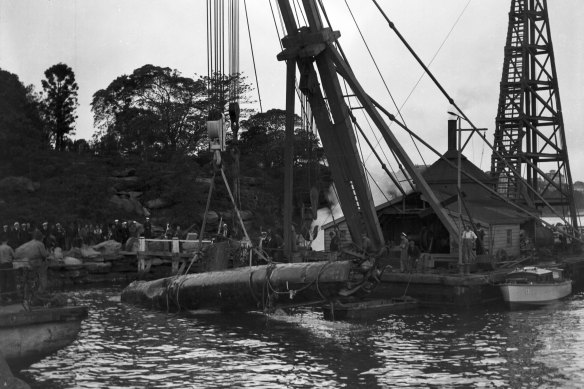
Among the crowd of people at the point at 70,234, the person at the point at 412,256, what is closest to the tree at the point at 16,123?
the crowd of people at the point at 70,234

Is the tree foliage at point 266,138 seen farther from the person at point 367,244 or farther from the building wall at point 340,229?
the person at point 367,244

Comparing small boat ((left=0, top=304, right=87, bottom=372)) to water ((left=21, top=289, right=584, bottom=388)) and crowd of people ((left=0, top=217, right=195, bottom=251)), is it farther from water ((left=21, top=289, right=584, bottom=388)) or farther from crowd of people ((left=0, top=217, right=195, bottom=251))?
crowd of people ((left=0, top=217, right=195, bottom=251))

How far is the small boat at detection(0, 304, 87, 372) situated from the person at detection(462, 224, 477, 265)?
56.4ft

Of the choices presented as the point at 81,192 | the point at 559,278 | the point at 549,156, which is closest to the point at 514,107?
the point at 549,156

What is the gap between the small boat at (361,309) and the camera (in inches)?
1041

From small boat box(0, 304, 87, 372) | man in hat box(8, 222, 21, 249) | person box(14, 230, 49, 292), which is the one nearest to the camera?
small boat box(0, 304, 87, 372)

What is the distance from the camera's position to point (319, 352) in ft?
69.6

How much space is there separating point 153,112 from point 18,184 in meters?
21.5

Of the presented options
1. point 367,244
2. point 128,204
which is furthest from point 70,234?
point 128,204

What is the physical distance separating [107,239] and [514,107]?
30593mm

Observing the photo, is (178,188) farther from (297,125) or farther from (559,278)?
(559,278)

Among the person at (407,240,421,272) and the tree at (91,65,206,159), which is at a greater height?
the tree at (91,65,206,159)

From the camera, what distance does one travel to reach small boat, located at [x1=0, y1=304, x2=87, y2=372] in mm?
17672

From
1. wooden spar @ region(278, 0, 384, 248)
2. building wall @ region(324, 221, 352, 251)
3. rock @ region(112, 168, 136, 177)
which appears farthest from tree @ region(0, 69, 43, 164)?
wooden spar @ region(278, 0, 384, 248)
